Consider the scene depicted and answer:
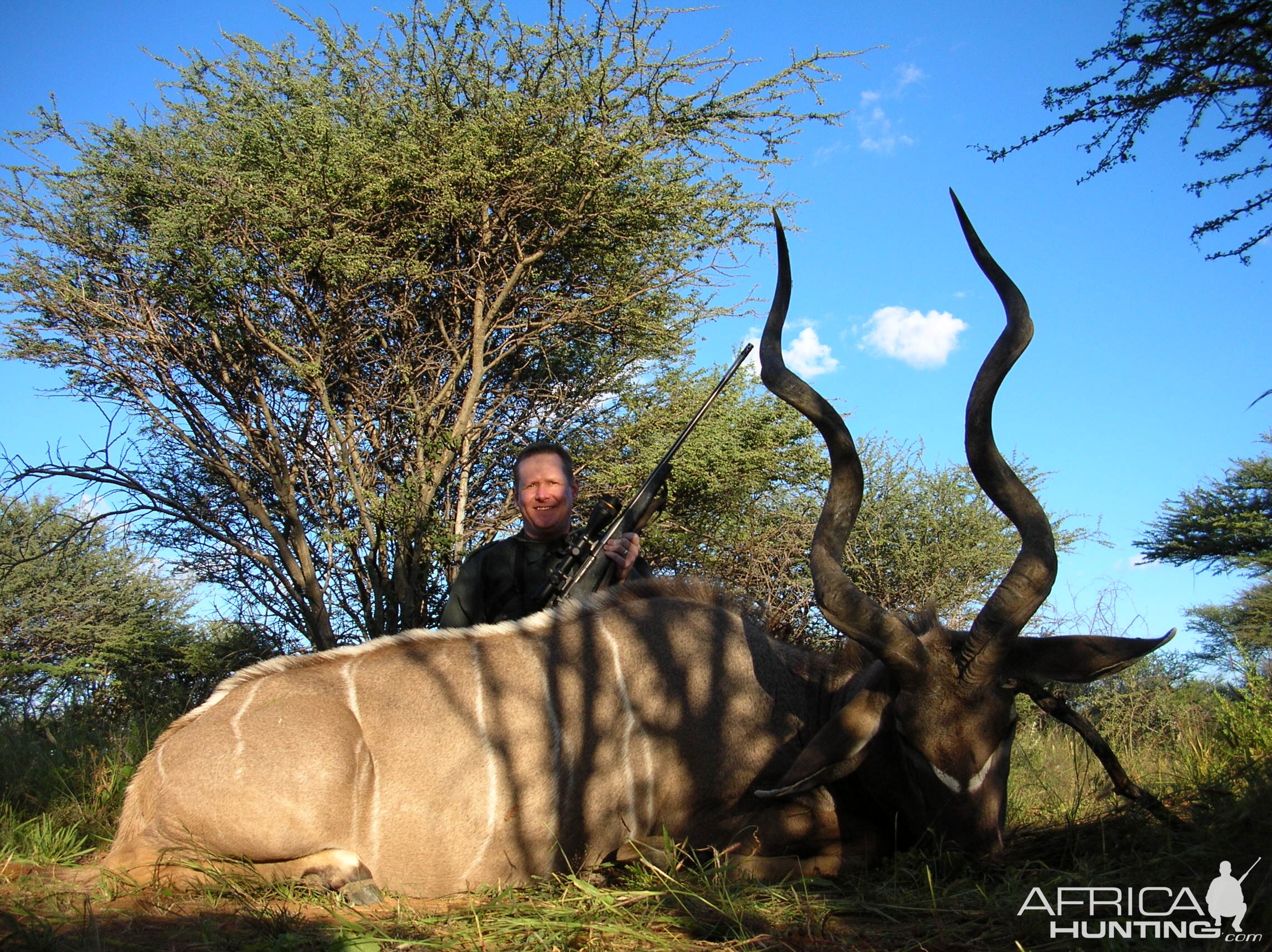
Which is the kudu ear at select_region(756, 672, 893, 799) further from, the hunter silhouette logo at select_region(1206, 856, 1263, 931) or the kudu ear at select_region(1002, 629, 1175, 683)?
the hunter silhouette logo at select_region(1206, 856, 1263, 931)

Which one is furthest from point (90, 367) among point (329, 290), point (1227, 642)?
point (1227, 642)

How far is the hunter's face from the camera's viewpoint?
4.35 metres

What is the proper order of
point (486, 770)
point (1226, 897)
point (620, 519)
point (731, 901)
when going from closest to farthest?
point (1226, 897) → point (731, 901) → point (486, 770) → point (620, 519)

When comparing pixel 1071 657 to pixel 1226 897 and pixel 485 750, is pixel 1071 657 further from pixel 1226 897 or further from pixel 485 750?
pixel 485 750

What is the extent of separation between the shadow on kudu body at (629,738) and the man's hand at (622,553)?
26.7 inches

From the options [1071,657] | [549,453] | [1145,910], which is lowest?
[1145,910]

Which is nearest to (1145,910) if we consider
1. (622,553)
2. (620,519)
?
(622,553)

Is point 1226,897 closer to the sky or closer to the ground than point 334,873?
closer to the ground

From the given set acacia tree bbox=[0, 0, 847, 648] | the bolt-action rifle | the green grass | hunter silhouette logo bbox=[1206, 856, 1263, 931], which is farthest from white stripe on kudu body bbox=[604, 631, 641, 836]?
acacia tree bbox=[0, 0, 847, 648]

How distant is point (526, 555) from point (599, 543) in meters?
0.41

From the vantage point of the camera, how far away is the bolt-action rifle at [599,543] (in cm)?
409

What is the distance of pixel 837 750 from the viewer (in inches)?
113

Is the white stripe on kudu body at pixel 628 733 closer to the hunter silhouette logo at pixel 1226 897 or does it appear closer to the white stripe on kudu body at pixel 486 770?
the white stripe on kudu body at pixel 486 770

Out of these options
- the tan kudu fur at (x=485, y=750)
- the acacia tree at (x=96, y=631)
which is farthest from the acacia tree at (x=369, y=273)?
the tan kudu fur at (x=485, y=750)
